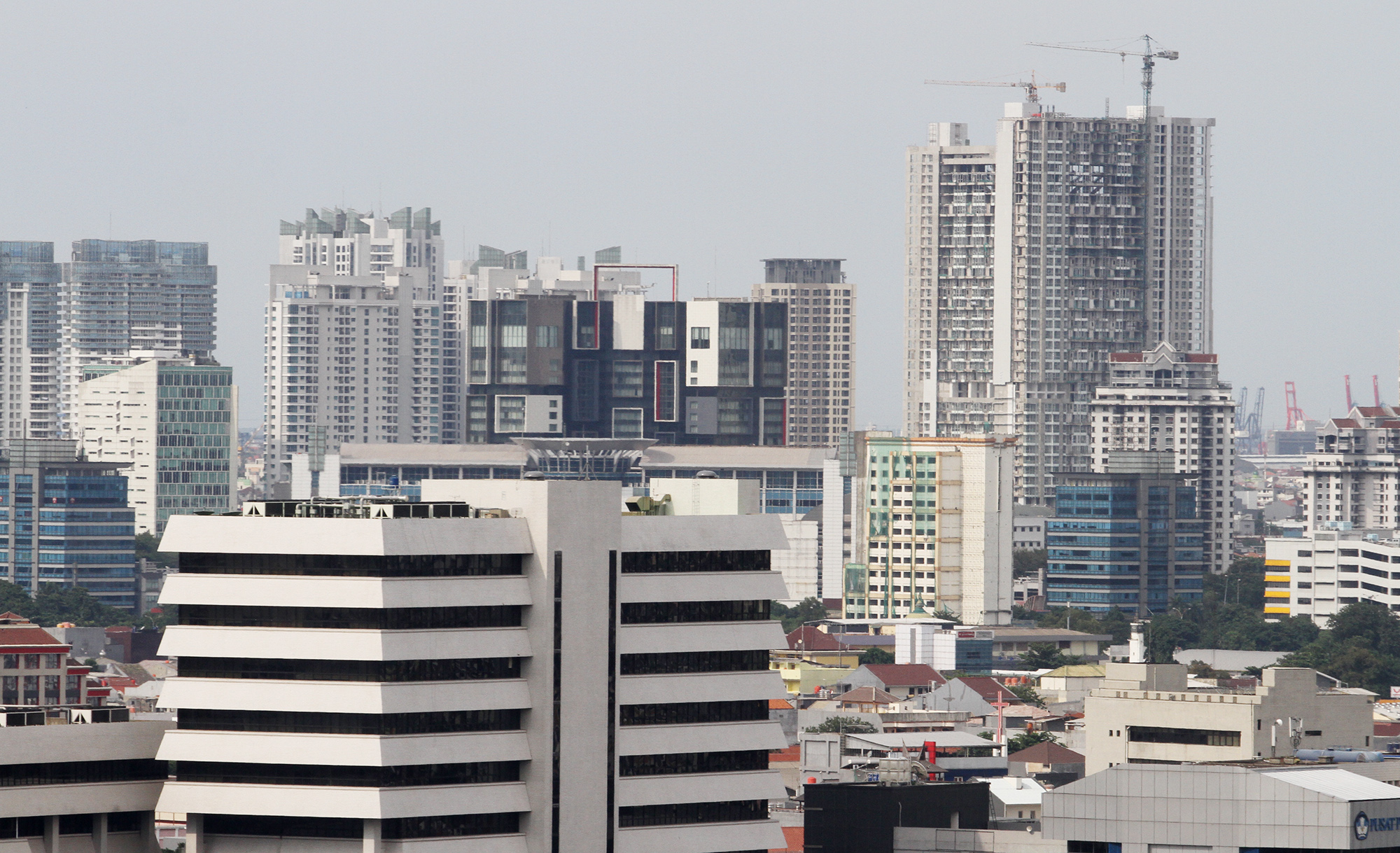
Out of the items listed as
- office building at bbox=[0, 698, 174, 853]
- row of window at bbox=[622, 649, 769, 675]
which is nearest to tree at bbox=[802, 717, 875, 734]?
row of window at bbox=[622, 649, 769, 675]

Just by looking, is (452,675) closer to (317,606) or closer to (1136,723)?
(317,606)

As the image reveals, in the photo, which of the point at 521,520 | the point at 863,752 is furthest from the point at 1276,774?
the point at 863,752

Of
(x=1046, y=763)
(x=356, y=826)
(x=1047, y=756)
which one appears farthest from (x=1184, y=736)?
(x=356, y=826)

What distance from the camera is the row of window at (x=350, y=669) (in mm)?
91750

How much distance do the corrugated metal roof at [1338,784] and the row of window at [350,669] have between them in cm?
2416

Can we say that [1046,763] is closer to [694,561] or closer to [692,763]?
[694,561]

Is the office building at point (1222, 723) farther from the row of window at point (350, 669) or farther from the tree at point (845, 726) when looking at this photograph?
the row of window at point (350, 669)

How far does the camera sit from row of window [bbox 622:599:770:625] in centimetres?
9706

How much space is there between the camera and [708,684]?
324 feet

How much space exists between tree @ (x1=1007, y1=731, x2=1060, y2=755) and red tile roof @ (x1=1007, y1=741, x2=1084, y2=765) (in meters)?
3.44

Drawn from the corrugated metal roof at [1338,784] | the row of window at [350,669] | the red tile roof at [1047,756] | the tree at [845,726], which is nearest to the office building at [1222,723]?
the corrugated metal roof at [1338,784]

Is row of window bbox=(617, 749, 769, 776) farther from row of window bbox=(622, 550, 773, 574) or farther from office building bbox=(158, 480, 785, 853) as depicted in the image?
row of window bbox=(622, 550, 773, 574)

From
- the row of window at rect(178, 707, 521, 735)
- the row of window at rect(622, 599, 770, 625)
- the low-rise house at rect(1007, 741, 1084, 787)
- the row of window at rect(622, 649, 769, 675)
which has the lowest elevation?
the low-rise house at rect(1007, 741, 1084, 787)

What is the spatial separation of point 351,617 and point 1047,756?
77382 millimetres
